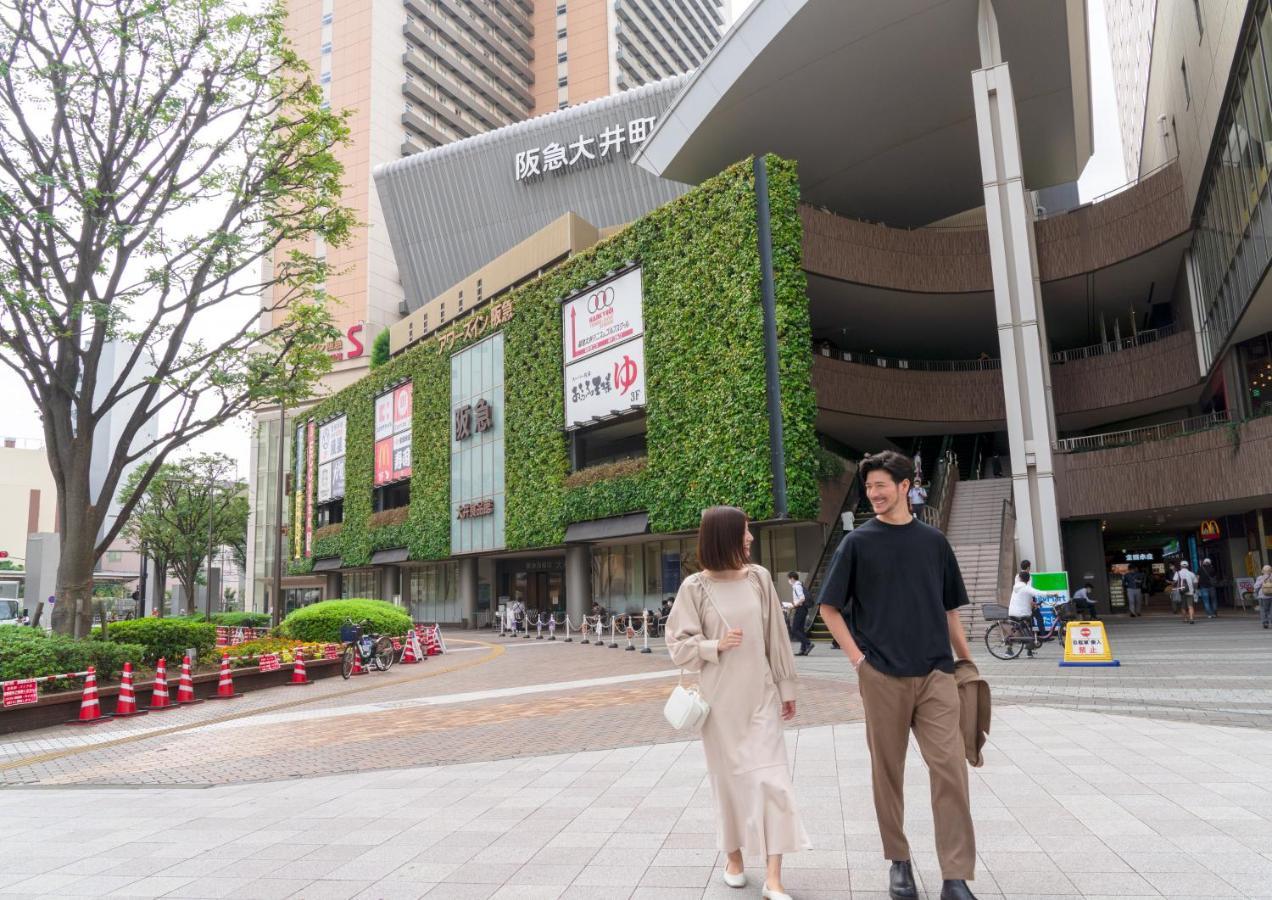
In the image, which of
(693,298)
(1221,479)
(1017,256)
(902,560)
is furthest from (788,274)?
(902,560)

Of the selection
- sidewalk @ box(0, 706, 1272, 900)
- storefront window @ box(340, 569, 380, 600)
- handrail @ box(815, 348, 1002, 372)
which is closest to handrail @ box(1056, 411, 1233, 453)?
handrail @ box(815, 348, 1002, 372)

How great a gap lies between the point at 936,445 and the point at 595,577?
14.0 metres

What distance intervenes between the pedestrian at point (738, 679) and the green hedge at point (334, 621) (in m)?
18.2

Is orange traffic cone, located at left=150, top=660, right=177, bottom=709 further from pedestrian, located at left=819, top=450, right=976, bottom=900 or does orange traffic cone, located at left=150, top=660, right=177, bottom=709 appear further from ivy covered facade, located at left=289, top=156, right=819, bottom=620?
ivy covered facade, located at left=289, top=156, right=819, bottom=620

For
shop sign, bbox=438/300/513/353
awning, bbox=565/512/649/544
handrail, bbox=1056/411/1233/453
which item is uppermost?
shop sign, bbox=438/300/513/353

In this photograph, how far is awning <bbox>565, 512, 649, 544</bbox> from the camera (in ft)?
89.6

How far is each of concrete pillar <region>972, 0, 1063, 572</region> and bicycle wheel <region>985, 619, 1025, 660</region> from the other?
→ 584cm

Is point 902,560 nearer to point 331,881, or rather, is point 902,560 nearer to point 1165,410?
point 331,881

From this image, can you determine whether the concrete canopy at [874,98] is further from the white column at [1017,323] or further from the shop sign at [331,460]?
the shop sign at [331,460]

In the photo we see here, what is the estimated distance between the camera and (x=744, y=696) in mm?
3914

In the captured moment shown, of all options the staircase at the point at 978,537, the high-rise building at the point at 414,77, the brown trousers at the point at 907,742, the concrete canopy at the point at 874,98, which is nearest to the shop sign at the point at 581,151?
the concrete canopy at the point at 874,98

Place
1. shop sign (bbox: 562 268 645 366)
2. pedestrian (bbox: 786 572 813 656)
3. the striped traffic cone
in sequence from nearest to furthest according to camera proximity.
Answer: the striped traffic cone < pedestrian (bbox: 786 572 813 656) < shop sign (bbox: 562 268 645 366)

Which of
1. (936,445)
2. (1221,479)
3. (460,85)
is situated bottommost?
(1221,479)

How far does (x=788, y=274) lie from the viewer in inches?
912
